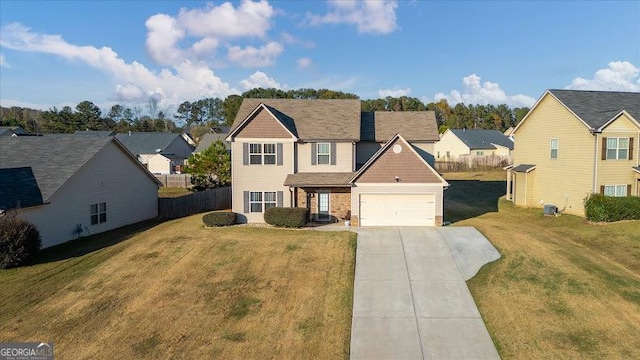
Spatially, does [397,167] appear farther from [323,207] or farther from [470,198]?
[470,198]

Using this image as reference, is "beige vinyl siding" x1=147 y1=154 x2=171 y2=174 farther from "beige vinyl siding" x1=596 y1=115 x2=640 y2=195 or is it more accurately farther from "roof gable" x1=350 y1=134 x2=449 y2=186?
"beige vinyl siding" x1=596 y1=115 x2=640 y2=195

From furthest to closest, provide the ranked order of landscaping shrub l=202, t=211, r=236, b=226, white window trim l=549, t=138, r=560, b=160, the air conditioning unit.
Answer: white window trim l=549, t=138, r=560, b=160
the air conditioning unit
landscaping shrub l=202, t=211, r=236, b=226

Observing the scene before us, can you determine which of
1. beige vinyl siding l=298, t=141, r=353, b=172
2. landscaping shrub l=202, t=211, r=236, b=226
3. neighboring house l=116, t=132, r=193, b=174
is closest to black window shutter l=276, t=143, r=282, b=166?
beige vinyl siding l=298, t=141, r=353, b=172

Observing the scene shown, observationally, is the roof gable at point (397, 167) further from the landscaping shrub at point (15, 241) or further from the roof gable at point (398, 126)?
the landscaping shrub at point (15, 241)

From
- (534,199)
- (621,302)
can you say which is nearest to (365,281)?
(621,302)

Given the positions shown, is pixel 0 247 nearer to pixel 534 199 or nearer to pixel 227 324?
pixel 227 324
